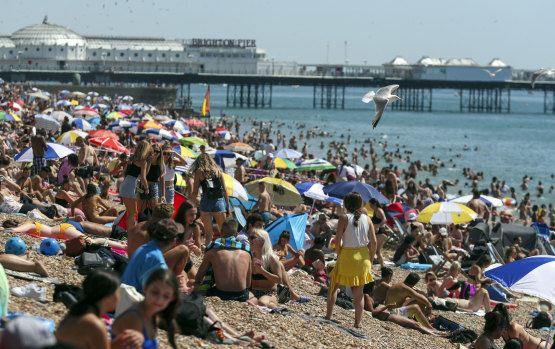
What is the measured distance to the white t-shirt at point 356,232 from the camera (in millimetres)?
6801

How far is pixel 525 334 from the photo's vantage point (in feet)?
23.1

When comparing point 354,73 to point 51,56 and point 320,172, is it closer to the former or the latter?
point 51,56

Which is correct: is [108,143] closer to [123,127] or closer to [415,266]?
[415,266]

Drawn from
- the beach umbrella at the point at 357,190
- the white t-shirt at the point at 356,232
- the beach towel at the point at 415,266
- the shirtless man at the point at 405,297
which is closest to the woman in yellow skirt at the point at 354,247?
the white t-shirt at the point at 356,232

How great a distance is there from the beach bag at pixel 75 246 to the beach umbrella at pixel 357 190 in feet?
20.9

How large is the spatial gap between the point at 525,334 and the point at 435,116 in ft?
310

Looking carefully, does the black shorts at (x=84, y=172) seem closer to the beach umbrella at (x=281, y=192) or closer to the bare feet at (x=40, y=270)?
the beach umbrella at (x=281, y=192)

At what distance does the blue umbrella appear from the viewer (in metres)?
9.96

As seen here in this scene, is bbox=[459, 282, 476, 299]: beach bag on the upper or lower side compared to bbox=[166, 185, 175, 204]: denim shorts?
lower

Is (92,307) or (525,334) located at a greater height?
(92,307)

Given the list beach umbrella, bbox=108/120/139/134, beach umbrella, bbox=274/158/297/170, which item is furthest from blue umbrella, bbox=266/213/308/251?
beach umbrella, bbox=108/120/139/134

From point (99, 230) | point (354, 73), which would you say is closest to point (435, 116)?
point (354, 73)

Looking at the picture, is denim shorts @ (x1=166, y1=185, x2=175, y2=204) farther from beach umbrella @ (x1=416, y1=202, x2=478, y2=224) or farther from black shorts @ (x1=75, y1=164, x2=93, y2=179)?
beach umbrella @ (x1=416, y1=202, x2=478, y2=224)

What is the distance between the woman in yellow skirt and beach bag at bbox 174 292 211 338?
5.22 feet
